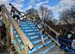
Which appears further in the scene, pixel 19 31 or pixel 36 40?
pixel 36 40

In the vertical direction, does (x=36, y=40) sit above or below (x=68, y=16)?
below

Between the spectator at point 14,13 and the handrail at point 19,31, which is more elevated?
the spectator at point 14,13

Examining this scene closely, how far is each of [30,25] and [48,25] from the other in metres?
0.33

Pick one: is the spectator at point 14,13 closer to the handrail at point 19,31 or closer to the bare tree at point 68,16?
the handrail at point 19,31

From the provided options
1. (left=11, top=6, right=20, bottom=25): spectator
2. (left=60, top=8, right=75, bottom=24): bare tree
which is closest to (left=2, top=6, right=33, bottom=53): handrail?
(left=11, top=6, right=20, bottom=25): spectator

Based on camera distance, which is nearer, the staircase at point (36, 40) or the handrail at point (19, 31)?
the handrail at point (19, 31)

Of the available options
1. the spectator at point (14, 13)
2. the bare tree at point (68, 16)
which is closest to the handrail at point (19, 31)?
the spectator at point (14, 13)

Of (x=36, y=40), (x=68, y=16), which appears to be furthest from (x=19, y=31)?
(x=68, y=16)

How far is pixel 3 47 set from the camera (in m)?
2.79

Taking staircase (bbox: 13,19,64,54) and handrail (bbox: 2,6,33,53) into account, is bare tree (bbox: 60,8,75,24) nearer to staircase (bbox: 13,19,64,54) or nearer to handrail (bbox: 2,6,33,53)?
staircase (bbox: 13,19,64,54)

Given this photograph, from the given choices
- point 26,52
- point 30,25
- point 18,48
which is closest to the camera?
point 26,52

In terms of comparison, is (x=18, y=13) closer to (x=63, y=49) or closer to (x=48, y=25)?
(x=48, y=25)

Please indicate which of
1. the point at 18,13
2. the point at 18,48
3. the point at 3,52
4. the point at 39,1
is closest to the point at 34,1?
the point at 39,1

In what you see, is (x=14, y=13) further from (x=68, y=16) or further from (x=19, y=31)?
(x=68, y=16)
